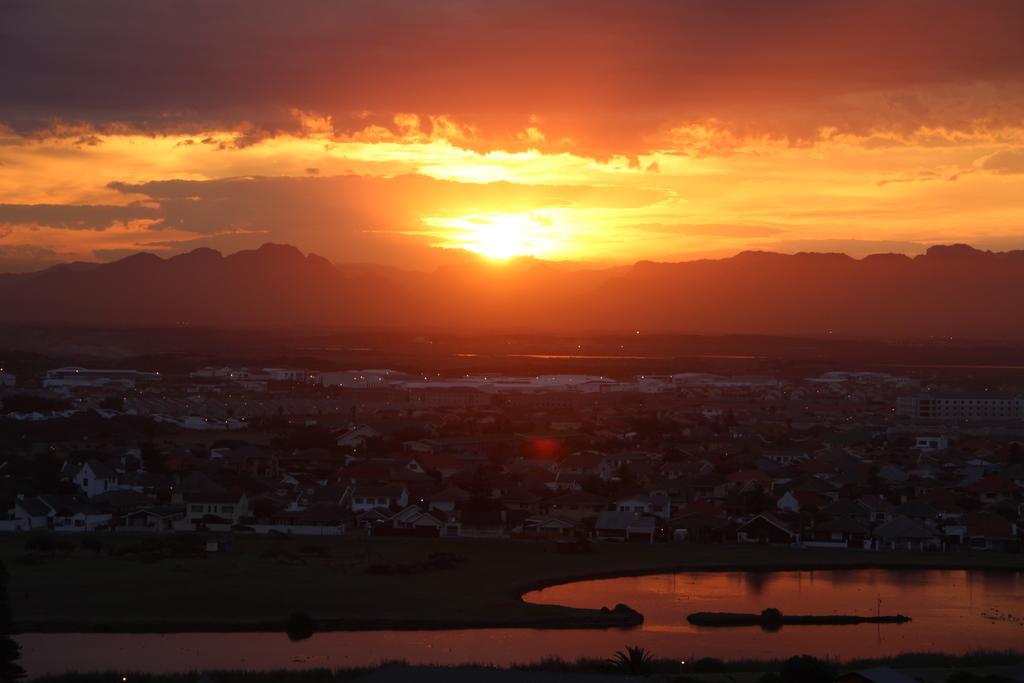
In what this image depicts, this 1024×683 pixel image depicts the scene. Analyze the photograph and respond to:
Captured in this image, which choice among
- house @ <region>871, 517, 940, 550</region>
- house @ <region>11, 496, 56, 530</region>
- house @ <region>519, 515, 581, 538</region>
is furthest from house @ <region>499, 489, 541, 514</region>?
house @ <region>11, 496, 56, 530</region>

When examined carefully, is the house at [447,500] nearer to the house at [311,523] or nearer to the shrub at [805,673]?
the house at [311,523]

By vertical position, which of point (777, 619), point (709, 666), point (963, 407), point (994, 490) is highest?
point (963, 407)

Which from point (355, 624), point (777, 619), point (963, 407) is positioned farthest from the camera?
point (963, 407)

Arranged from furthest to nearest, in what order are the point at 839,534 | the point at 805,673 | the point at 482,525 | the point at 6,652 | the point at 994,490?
the point at 994,490 → the point at 482,525 → the point at 839,534 → the point at 6,652 → the point at 805,673

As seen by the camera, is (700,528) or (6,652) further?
(700,528)

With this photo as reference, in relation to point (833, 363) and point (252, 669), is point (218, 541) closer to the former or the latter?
point (252, 669)

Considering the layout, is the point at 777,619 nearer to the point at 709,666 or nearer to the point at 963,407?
the point at 709,666

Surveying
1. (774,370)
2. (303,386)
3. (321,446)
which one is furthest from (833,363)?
(321,446)

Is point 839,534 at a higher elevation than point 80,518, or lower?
lower

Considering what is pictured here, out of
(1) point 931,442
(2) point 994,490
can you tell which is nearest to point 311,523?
(2) point 994,490
